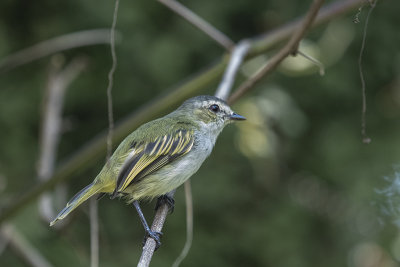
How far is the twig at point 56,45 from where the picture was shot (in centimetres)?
452

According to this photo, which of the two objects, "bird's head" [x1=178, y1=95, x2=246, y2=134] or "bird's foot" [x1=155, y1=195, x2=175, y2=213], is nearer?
"bird's foot" [x1=155, y1=195, x2=175, y2=213]

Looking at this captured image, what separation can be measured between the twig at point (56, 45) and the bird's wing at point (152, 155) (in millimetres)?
1739

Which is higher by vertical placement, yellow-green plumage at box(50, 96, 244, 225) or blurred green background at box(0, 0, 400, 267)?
blurred green background at box(0, 0, 400, 267)

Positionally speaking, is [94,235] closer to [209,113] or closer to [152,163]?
[152,163]

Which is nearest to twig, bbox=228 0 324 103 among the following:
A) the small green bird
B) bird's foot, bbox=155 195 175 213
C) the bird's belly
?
the small green bird

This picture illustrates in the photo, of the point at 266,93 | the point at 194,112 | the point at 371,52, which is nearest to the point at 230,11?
the point at 266,93

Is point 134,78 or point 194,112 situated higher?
point 134,78

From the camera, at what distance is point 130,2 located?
545cm

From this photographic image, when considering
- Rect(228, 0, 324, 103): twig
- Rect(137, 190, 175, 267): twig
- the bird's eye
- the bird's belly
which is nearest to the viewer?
Rect(137, 190, 175, 267): twig

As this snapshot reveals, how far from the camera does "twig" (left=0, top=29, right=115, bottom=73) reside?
14.8ft

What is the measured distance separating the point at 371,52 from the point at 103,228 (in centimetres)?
326

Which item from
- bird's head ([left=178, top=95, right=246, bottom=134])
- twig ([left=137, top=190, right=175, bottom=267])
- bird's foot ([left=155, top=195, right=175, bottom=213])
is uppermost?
bird's head ([left=178, top=95, right=246, bottom=134])

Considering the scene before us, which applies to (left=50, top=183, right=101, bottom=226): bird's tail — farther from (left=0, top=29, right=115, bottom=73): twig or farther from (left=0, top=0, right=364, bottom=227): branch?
(left=0, top=29, right=115, bottom=73): twig

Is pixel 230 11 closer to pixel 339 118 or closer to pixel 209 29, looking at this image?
pixel 339 118
